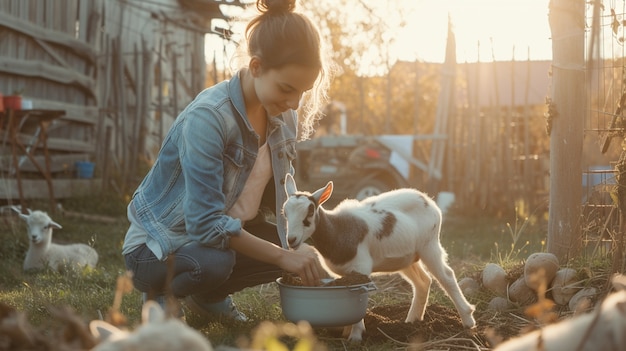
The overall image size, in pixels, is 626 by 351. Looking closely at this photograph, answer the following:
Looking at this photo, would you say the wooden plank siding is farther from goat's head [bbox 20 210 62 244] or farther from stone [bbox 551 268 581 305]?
stone [bbox 551 268 581 305]

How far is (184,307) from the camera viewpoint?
17.0 feet

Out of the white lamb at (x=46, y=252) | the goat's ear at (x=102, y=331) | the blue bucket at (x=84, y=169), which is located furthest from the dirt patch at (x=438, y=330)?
the blue bucket at (x=84, y=169)

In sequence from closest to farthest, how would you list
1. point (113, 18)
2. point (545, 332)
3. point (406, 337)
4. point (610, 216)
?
1. point (545, 332)
2. point (406, 337)
3. point (610, 216)
4. point (113, 18)

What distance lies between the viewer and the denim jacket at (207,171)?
400 centimetres

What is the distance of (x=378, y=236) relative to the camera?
4.68m

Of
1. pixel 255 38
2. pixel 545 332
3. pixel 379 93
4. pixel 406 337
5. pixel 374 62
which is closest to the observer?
pixel 545 332

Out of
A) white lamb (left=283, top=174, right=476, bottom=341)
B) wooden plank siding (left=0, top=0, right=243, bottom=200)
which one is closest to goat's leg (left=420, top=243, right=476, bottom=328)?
white lamb (left=283, top=174, right=476, bottom=341)

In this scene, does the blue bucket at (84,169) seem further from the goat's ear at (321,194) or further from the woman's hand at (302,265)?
the woman's hand at (302,265)

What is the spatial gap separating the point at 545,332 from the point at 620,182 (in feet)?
9.44

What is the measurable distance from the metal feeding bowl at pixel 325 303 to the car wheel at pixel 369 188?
29.7ft

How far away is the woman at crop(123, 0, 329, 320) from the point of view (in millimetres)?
3980

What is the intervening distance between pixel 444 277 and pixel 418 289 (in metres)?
0.18

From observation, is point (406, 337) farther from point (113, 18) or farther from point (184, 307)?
point (113, 18)

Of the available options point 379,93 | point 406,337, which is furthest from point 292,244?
point 379,93
